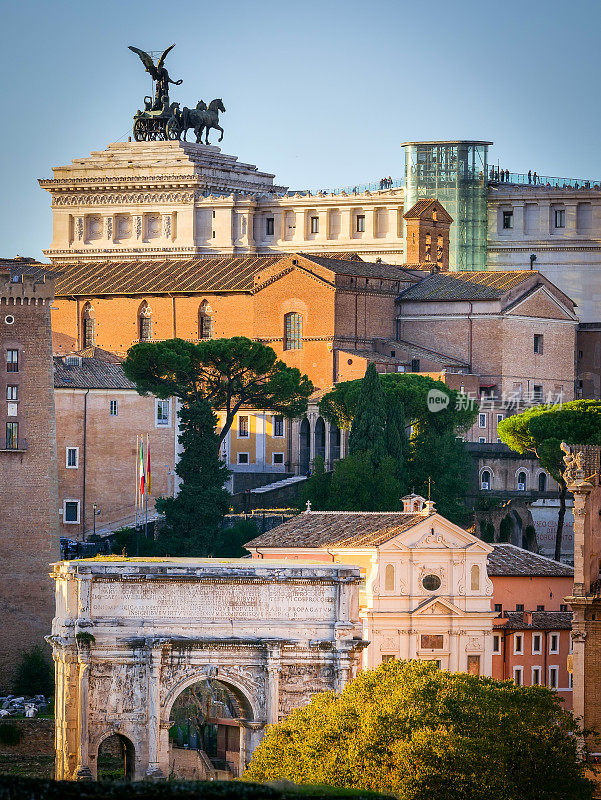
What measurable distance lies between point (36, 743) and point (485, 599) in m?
9.89

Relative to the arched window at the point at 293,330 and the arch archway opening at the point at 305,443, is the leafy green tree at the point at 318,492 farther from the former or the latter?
the arched window at the point at 293,330

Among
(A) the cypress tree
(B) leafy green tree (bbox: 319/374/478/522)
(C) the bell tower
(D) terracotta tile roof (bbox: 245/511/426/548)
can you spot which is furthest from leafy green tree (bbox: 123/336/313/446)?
(C) the bell tower

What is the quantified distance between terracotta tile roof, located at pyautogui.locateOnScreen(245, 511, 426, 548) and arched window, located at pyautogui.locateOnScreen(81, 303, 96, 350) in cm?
3510

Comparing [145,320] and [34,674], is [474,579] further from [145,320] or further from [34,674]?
[145,320]

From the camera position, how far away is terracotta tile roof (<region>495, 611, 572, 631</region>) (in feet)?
178

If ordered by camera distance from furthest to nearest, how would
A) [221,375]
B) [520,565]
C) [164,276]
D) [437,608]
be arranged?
1. [164,276]
2. [221,375]
3. [520,565]
4. [437,608]

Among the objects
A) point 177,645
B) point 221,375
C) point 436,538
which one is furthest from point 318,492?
point 177,645

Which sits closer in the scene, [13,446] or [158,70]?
[13,446]

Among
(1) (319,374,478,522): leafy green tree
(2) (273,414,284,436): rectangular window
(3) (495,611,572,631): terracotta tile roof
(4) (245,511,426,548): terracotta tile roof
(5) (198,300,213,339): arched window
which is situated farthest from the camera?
(5) (198,300,213,339): arched window

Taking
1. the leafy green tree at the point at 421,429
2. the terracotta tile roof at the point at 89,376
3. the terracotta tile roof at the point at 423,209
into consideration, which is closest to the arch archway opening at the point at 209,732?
the leafy green tree at the point at 421,429

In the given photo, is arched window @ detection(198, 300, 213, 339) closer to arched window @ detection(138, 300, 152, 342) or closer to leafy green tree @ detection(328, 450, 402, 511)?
arched window @ detection(138, 300, 152, 342)

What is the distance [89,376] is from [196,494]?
23.3ft

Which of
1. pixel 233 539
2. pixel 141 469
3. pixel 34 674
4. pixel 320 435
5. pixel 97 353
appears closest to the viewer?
pixel 34 674

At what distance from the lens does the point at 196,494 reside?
214 feet
